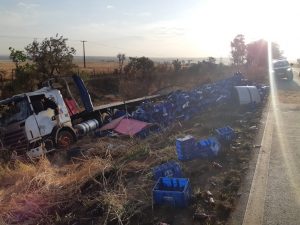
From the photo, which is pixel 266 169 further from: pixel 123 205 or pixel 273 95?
pixel 273 95

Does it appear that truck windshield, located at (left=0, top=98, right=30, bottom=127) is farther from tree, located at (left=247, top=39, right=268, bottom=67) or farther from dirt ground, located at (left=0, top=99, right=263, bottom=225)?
tree, located at (left=247, top=39, right=268, bottom=67)

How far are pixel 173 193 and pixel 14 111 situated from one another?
7.93m

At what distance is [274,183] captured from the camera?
7848mm

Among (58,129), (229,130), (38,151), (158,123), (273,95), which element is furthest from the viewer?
(273,95)

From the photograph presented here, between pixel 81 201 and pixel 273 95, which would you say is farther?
pixel 273 95

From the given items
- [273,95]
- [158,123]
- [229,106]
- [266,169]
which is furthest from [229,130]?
[273,95]

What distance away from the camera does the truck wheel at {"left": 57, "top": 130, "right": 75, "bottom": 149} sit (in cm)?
1347

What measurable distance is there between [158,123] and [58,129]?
13.4ft

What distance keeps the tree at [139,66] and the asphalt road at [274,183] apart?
22778 mm

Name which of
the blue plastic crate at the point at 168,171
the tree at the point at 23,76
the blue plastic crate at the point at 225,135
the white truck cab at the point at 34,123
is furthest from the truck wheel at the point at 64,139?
the tree at the point at 23,76

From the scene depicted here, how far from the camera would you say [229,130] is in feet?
36.8

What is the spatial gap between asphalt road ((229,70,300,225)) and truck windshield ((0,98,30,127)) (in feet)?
23.9

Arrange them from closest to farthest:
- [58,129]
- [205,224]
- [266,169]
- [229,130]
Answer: [205,224] < [266,169] < [229,130] < [58,129]

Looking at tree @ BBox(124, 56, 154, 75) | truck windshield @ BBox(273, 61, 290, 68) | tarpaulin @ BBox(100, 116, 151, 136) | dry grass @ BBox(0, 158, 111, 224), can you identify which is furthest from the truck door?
truck windshield @ BBox(273, 61, 290, 68)
